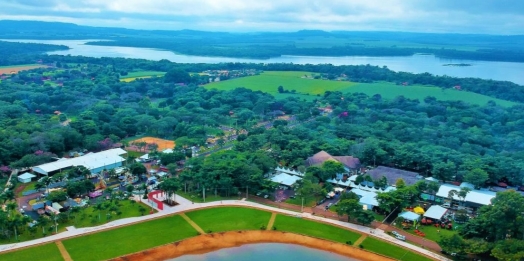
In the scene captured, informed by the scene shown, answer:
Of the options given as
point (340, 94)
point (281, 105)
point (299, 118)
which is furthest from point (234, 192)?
point (340, 94)

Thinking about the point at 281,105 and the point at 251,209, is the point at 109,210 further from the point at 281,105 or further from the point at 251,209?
the point at 281,105

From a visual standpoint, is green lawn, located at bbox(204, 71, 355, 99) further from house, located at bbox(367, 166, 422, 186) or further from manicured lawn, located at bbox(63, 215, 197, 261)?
manicured lawn, located at bbox(63, 215, 197, 261)

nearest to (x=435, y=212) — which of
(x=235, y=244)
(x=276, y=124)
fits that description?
(x=235, y=244)

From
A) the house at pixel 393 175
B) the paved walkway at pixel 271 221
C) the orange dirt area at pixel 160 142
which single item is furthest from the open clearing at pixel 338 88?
the paved walkway at pixel 271 221

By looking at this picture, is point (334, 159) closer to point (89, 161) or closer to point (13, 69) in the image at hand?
point (89, 161)

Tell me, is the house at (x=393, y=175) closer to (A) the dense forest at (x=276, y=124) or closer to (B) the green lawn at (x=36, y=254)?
(A) the dense forest at (x=276, y=124)

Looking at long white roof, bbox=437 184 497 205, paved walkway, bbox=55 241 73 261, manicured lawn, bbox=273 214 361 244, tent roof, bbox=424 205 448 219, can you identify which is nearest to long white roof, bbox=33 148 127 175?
paved walkway, bbox=55 241 73 261
